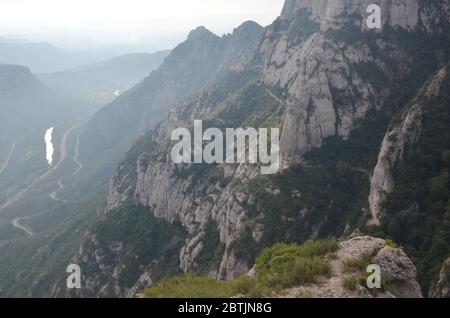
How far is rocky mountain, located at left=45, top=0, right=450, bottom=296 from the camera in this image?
79188 mm

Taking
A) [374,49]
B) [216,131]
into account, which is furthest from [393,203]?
[216,131]

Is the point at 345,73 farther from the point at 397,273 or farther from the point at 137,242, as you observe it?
the point at 397,273

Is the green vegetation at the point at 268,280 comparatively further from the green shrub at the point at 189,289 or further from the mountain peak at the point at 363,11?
the mountain peak at the point at 363,11

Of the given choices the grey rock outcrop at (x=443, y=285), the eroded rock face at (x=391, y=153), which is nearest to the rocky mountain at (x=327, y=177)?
the eroded rock face at (x=391, y=153)

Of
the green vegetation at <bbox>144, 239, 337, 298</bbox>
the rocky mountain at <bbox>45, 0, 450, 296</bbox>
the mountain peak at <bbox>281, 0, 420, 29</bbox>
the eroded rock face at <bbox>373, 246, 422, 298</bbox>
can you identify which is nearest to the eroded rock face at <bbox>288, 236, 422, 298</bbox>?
the eroded rock face at <bbox>373, 246, 422, 298</bbox>

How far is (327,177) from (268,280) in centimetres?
6901

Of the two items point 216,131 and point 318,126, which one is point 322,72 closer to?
point 318,126

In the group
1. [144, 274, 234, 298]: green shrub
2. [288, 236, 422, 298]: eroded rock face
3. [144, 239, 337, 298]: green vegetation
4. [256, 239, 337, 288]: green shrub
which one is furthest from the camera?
[256, 239, 337, 288]: green shrub

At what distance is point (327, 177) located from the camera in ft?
330

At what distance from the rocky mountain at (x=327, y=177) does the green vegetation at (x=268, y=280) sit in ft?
88.5

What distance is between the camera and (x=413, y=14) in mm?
128250

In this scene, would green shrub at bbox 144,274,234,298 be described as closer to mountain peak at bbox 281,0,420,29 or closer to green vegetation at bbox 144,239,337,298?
green vegetation at bbox 144,239,337,298

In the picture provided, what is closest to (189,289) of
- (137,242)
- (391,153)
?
(391,153)

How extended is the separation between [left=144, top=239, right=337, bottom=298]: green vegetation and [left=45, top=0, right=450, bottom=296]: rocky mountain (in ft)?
88.5
